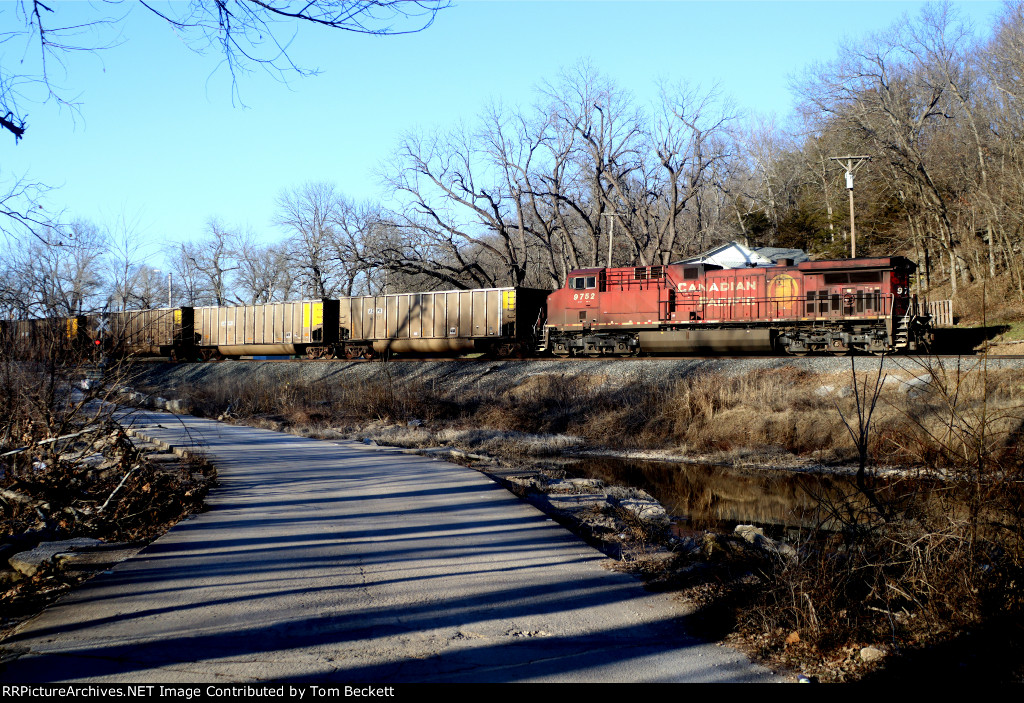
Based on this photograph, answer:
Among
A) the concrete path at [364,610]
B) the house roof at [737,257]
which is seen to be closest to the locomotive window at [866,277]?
the house roof at [737,257]

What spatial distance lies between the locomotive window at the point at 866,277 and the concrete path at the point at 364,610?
20329 millimetres

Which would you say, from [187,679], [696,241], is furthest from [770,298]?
[696,241]

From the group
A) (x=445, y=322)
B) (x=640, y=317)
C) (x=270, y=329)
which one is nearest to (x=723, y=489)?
(x=640, y=317)

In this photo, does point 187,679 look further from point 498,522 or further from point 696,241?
point 696,241

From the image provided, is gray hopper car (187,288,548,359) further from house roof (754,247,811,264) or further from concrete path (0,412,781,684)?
concrete path (0,412,781,684)

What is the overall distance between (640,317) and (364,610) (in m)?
23.1

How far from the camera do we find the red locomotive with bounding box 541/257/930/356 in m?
23.5

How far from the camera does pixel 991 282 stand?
3384 cm

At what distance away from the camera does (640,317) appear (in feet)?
88.9

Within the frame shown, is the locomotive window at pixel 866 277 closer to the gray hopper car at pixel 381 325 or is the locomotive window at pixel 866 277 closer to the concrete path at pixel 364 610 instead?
the gray hopper car at pixel 381 325

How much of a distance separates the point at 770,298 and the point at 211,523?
22.5 m

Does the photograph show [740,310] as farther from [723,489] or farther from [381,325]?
[381,325]

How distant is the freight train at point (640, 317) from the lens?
23.7 meters

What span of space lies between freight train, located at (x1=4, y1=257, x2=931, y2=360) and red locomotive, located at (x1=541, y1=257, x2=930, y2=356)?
4 cm
